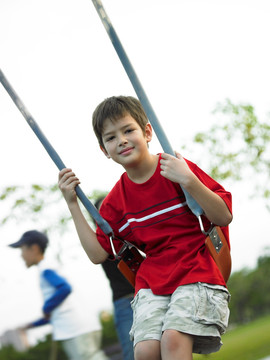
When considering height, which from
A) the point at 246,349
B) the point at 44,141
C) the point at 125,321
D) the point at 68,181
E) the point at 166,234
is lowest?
the point at 246,349

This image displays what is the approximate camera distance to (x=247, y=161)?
18359mm

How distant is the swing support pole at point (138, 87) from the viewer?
2.52 metres

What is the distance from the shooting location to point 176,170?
104 inches

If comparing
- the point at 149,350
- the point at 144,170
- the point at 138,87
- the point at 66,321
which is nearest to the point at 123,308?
the point at 66,321

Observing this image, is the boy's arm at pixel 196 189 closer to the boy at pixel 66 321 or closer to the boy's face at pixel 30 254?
the boy at pixel 66 321

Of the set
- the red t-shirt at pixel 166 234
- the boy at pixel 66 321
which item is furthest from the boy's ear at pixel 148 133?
the boy at pixel 66 321

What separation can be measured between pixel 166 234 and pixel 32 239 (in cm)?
299

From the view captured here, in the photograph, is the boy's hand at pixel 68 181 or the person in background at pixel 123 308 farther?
the person in background at pixel 123 308

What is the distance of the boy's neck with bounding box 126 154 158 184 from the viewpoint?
3018 mm

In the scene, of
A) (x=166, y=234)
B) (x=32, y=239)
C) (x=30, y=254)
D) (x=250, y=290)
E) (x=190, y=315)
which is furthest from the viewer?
(x=250, y=290)

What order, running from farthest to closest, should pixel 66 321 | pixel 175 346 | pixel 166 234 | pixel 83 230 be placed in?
pixel 66 321 → pixel 83 230 → pixel 166 234 → pixel 175 346

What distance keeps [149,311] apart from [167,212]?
50 centimetres

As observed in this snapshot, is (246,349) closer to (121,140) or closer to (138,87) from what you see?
(121,140)

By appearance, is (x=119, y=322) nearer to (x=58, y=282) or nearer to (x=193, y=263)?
(x=58, y=282)
